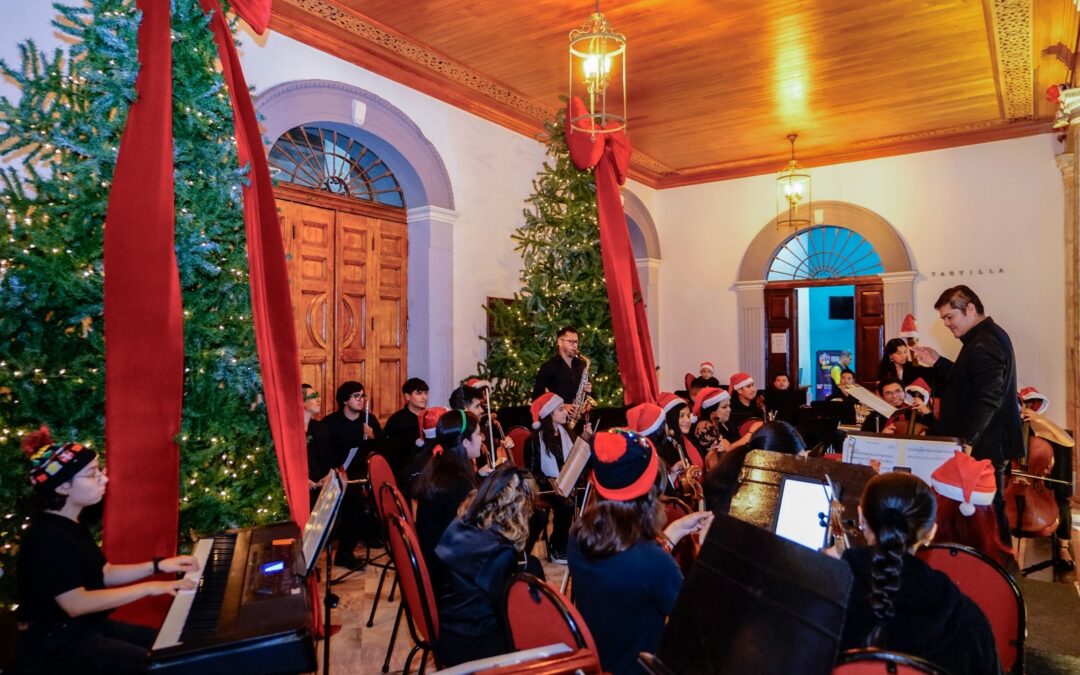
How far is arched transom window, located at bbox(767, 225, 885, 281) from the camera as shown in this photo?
33.9 feet

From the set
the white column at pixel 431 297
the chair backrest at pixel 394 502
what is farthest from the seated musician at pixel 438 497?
the white column at pixel 431 297

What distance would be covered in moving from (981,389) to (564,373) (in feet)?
10.7

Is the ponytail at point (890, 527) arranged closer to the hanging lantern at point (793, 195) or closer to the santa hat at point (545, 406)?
the santa hat at point (545, 406)

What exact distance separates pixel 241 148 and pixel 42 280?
42.0 inches

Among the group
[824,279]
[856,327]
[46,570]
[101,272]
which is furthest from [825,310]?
[46,570]

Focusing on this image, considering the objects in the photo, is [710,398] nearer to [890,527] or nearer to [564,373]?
[564,373]

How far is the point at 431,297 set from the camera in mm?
7348

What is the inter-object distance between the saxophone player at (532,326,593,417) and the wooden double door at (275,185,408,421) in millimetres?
1855

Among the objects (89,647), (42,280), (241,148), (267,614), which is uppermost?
(241,148)

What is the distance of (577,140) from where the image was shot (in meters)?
6.80

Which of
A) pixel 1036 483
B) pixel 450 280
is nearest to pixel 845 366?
pixel 1036 483

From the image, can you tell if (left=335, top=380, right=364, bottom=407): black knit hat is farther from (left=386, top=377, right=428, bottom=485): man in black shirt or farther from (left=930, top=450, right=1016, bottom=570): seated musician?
(left=930, top=450, right=1016, bottom=570): seated musician

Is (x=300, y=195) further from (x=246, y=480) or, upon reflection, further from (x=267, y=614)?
(x=267, y=614)

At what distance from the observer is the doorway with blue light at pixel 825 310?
1020 cm
